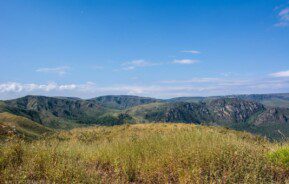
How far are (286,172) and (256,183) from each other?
241cm

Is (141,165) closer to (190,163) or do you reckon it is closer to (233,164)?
(190,163)

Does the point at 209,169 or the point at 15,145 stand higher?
the point at 15,145

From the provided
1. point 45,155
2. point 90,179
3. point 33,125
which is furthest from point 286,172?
point 33,125

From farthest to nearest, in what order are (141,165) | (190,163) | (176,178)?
(141,165), (190,163), (176,178)

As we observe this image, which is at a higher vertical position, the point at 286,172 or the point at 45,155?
the point at 45,155

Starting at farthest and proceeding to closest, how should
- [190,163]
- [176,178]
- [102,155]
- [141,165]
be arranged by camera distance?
1. [102,155]
2. [141,165]
3. [190,163]
4. [176,178]

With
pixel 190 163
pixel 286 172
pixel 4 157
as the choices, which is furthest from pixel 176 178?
pixel 4 157

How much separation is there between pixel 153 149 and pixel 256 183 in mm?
3255

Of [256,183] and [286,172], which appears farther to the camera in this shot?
[286,172]

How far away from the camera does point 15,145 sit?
7.89 metres

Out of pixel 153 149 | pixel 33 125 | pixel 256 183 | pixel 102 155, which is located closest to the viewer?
pixel 256 183

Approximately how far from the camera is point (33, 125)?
113 meters

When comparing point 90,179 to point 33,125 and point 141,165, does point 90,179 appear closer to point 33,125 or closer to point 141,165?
point 141,165

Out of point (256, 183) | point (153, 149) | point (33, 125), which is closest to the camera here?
point (256, 183)
